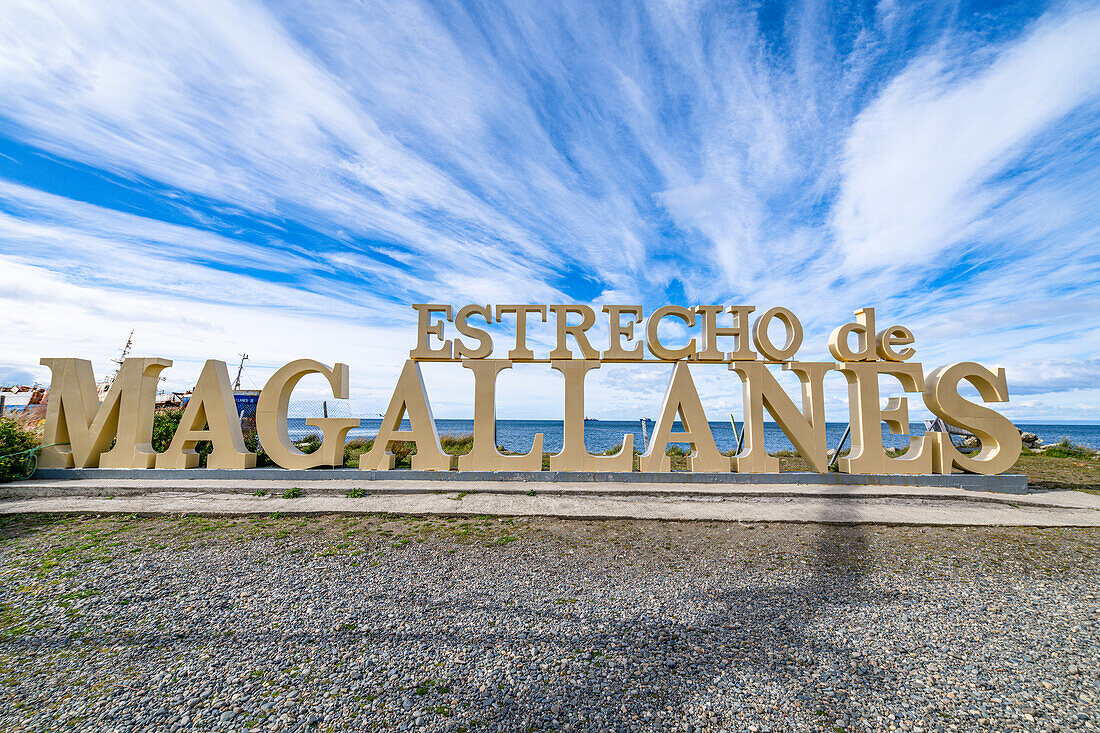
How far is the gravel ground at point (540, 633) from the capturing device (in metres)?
3.16

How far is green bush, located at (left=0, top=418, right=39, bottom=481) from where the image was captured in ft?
33.3

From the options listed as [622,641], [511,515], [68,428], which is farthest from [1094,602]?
[68,428]

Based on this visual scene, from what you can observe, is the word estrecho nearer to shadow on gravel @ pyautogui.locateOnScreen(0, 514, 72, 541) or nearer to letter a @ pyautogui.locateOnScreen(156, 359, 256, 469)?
letter a @ pyautogui.locateOnScreen(156, 359, 256, 469)

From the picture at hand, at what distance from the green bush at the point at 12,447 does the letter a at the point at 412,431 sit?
7155mm

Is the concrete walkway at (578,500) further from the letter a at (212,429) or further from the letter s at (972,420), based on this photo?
the letter s at (972,420)

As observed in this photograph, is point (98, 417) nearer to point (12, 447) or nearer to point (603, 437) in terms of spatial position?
point (12, 447)

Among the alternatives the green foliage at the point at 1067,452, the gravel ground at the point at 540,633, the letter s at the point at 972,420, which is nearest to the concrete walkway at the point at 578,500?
the letter s at the point at 972,420

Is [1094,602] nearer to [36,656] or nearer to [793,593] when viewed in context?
[793,593]

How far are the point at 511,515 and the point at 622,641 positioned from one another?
4140 mm

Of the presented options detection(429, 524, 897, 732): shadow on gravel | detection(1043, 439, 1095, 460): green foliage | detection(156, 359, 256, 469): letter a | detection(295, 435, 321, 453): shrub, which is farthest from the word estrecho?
detection(1043, 439, 1095, 460): green foliage

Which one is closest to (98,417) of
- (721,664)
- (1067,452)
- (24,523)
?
A: (24,523)

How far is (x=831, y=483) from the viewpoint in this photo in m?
10.6

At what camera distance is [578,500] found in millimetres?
9117

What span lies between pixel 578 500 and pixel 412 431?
14.1ft
